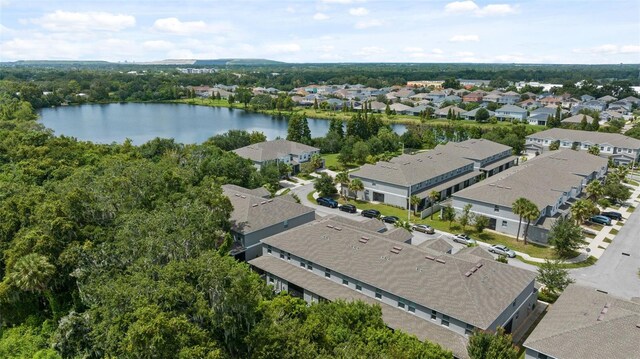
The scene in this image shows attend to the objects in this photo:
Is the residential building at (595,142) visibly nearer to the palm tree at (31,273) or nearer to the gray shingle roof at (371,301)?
the gray shingle roof at (371,301)

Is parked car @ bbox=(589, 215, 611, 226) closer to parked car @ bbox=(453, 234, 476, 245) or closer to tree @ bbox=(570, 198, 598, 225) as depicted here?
tree @ bbox=(570, 198, 598, 225)

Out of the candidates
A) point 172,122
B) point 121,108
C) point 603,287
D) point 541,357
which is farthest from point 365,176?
point 121,108

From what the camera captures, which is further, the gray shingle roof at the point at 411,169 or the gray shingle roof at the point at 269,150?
the gray shingle roof at the point at 269,150

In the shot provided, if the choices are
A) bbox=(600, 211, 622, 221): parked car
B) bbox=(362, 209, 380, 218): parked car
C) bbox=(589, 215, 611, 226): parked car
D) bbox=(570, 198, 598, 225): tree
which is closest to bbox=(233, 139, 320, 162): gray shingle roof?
bbox=(362, 209, 380, 218): parked car

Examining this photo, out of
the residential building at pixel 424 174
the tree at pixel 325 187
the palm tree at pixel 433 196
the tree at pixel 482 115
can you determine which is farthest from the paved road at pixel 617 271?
the tree at pixel 482 115

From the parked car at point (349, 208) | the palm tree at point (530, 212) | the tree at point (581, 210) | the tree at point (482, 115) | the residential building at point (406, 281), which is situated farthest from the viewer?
the tree at point (482, 115)

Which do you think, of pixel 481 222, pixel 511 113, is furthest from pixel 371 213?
pixel 511 113
